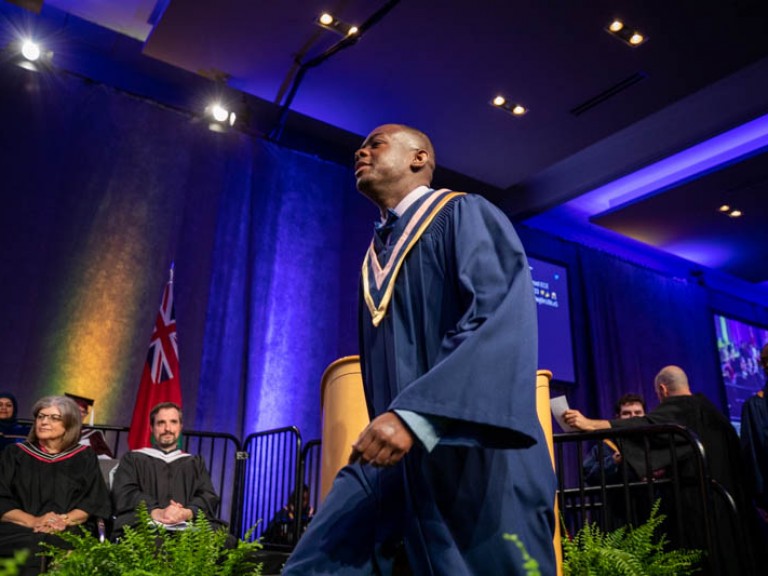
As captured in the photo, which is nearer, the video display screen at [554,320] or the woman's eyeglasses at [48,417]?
the woman's eyeglasses at [48,417]

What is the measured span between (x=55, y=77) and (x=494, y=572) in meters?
7.62

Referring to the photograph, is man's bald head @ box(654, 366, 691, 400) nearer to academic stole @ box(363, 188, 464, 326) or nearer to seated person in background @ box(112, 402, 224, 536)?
seated person in background @ box(112, 402, 224, 536)

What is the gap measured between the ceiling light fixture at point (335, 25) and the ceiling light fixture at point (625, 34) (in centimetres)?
247

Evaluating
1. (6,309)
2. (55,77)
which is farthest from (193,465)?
(55,77)

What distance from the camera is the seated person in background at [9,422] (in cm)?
554

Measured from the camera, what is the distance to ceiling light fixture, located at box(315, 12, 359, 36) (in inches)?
267

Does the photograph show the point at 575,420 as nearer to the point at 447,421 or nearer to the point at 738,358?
the point at 447,421

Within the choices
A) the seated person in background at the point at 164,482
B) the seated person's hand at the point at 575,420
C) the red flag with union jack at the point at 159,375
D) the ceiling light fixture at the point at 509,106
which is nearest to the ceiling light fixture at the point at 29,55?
the red flag with union jack at the point at 159,375

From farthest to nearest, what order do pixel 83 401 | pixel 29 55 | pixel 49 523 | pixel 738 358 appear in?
pixel 738 358 < pixel 29 55 < pixel 83 401 < pixel 49 523

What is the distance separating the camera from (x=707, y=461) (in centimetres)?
377

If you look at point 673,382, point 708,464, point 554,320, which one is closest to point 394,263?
point 708,464

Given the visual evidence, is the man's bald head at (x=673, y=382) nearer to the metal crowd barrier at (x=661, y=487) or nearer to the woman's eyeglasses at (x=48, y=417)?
the metal crowd barrier at (x=661, y=487)

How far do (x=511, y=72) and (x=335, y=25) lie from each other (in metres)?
1.98

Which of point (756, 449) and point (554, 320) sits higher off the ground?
point (554, 320)
